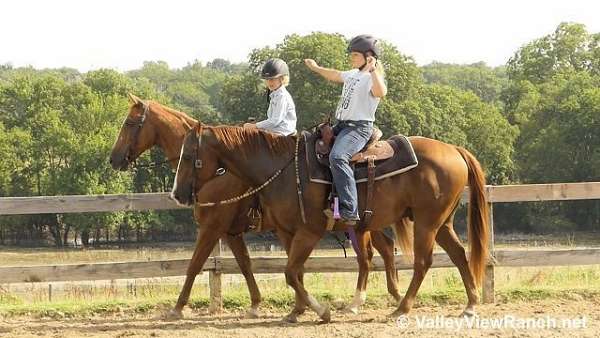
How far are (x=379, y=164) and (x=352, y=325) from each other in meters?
1.64

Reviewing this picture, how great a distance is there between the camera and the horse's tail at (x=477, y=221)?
8.33 m

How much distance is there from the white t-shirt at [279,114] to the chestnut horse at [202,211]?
29.1 inches

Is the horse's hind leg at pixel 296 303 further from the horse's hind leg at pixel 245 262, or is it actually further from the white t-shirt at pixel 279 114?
the white t-shirt at pixel 279 114

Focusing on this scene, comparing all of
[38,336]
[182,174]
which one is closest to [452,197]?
[182,174]

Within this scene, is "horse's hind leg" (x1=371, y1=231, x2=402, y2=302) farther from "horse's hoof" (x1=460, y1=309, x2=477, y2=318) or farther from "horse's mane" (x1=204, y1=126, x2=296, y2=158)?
"horse's mane" (x1=204, y1=126, x2=296, y2=158)

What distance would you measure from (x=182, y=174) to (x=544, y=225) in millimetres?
45710

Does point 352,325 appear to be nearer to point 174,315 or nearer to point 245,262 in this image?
point 245,262

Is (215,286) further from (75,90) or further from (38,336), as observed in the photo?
(75,90)

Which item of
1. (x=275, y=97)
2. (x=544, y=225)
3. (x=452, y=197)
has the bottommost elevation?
(x=544, y=225)

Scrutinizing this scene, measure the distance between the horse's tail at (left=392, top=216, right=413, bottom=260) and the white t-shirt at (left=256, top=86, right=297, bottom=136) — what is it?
5.25 ft

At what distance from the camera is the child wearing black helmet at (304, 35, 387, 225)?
7516 millimetres

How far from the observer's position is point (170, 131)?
8.63 meters

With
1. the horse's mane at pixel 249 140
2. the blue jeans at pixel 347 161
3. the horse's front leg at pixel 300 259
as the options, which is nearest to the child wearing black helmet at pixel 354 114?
the blue jeans at pixel 347 161

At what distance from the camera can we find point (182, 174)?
7793 millimetres
